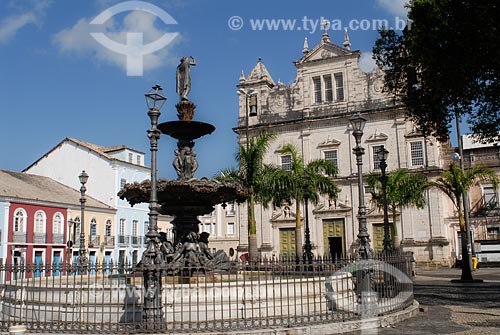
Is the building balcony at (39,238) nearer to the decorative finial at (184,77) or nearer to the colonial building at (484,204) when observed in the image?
the decorative finial at (184,77)

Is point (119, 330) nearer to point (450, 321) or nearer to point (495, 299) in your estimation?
point (450, 321)

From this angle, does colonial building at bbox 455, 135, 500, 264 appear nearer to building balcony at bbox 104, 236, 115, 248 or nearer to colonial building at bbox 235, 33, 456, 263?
colonial building at bbox 235, 33, 456, 263

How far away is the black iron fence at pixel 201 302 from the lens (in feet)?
28.9

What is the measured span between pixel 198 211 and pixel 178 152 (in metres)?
1.56

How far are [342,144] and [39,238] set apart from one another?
73.0 feet

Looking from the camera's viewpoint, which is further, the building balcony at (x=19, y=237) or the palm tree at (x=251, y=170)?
the building balcony at (x=19, y=237)

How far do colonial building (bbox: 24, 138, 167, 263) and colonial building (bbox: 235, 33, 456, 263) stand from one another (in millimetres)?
9168

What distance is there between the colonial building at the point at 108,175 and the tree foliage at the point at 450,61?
1133 inches

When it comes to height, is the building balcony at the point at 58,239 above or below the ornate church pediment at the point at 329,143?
below

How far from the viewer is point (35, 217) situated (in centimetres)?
3266

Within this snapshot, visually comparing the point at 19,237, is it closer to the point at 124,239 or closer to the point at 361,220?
the point at 124,239

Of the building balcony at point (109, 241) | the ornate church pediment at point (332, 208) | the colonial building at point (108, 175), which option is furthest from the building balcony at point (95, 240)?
the ornate church pediment at point (332, 208)

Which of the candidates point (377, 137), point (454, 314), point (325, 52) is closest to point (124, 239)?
point (377, 137)

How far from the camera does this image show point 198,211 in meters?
12.4
